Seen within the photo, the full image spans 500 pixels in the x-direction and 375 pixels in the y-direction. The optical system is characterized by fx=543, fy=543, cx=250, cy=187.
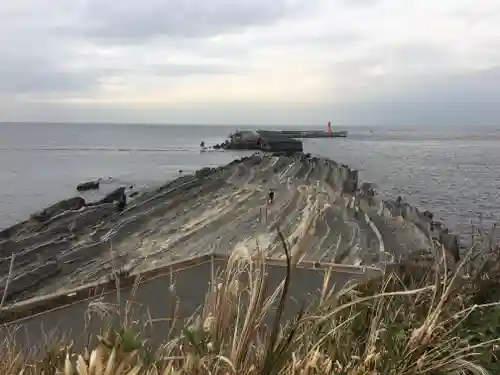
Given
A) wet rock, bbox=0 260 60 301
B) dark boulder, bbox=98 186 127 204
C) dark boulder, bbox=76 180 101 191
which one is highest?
wet rock, bbox=0 260 60 301

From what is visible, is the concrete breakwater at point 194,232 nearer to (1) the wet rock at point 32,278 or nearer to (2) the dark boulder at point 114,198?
(1) the wet rock at point 32,278

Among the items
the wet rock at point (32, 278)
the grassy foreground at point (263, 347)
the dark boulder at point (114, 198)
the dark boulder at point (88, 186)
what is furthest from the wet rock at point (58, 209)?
the grassy foreground at point (263, 347)

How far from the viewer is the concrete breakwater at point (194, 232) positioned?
45.2 feet

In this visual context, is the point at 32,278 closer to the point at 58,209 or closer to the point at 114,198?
the point at 58,209

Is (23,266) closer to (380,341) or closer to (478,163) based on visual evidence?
(380,341)

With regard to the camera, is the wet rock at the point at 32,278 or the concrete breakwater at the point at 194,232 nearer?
the wet rock at the point at 32,278

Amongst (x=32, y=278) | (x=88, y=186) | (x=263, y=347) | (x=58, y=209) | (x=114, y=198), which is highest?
(x=263, y=347)

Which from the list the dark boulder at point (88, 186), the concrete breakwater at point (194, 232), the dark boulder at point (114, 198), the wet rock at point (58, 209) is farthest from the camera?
the dark boulder at point (88, 186)

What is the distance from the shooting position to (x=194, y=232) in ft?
60.2

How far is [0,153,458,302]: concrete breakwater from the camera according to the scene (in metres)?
13.8

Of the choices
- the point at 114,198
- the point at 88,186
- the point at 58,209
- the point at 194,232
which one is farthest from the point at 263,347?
the point at 88,186

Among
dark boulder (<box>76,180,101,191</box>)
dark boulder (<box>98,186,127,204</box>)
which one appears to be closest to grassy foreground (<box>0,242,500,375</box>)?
dark boulder (<box>98,186,127,204</box>)

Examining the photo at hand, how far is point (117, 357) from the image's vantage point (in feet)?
7.84

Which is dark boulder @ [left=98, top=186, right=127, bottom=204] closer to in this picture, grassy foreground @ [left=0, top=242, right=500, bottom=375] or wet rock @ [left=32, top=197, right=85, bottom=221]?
wet rock @ [left=32, top=197, right=85, bottom=221]
